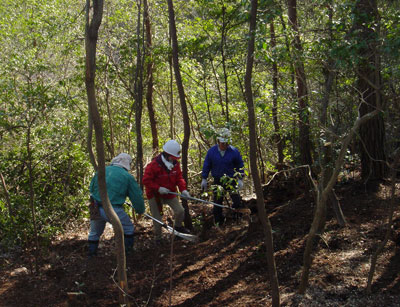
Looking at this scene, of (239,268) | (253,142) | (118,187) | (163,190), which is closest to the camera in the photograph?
(253,142)

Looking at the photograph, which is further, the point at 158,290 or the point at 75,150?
the point at 75,150

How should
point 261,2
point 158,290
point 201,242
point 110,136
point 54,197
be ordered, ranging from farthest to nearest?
1. point 110,136
2. point 54,197
3. point 201,242
4. point 158,290
5. point 261,2

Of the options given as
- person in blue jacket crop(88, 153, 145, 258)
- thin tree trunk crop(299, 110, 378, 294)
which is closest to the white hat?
person in blue jacket crop(88, 153, 145, 258)

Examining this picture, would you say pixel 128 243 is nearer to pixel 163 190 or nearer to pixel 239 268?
pixel 163 190

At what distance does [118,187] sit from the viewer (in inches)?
256

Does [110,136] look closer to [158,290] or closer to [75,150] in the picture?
[75,150]

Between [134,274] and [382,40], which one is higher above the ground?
[382,40]

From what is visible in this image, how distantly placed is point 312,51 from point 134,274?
12.5 feet

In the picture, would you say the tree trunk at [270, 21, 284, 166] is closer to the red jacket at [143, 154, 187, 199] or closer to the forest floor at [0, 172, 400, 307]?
the forest floor at [0, 172, 400, 307]

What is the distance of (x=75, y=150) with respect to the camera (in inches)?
352

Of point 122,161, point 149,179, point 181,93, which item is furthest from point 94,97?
point 149,179

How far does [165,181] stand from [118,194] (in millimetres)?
1079

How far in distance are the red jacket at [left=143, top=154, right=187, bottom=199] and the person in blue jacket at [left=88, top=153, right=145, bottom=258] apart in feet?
1.85

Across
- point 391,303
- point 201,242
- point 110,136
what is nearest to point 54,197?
point 110,136
